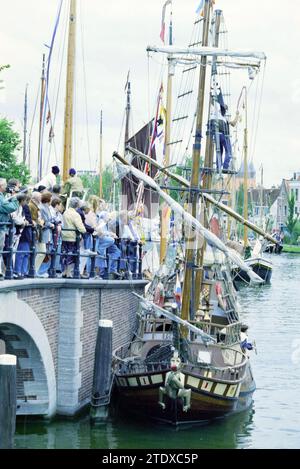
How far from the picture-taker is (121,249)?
2705cm

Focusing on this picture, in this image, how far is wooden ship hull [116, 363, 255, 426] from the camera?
75.6ft

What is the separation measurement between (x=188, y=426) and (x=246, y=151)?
187ft

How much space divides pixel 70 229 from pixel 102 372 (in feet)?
10.1

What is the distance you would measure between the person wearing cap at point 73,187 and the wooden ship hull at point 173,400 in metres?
3.89

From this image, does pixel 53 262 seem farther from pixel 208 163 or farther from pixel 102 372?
pixel 208 163

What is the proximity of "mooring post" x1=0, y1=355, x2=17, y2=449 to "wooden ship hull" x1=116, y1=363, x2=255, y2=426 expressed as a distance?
641 cm

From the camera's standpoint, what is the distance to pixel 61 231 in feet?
72.1

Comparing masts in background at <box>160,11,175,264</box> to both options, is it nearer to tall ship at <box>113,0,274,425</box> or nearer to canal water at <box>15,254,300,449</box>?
tall ship at <box>113,0,274,425</box>

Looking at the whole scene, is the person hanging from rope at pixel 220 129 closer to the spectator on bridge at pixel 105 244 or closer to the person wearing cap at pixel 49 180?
the spectator on bridge at pixel 105 244

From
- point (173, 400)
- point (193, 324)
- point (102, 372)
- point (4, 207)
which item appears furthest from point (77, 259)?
point (4, 207)

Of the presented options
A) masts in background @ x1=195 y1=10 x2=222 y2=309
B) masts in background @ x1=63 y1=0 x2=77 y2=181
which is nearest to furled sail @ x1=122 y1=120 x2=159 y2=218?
masts in background @ x1=195 y1=10 x2=222 y2=309

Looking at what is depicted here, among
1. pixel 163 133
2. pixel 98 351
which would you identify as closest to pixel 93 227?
pixel 98 351

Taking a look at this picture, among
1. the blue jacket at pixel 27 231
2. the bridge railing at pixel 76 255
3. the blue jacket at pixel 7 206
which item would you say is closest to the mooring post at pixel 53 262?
the bridge railing at pixel 76 255

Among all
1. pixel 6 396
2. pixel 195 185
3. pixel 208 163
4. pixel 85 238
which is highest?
pixel 208 163
